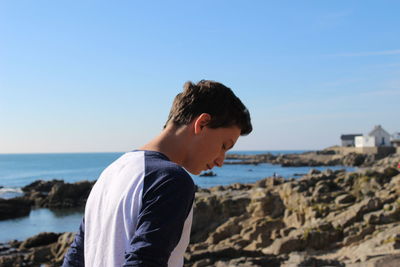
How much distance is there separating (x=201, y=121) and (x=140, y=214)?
47 cm

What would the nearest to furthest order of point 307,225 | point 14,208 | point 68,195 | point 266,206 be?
1. point 307,225
2. point 266,206
3. point 14,208
4. point 68,195

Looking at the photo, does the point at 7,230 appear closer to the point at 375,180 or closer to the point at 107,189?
the point at 375,180

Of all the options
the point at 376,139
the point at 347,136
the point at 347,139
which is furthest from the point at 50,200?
the point at 347,139

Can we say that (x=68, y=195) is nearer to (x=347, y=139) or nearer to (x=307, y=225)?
(x=307, y=225)

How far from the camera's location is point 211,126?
1.75 m

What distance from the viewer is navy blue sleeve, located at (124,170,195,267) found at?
137cm

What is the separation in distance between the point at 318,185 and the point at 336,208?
4.52m

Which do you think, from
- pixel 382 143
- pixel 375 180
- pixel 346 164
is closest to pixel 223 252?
pixel 375 180

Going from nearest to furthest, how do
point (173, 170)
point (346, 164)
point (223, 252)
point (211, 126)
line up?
point (173, 170) → point (211, 126) → point (223, 252) → point (346, 164)

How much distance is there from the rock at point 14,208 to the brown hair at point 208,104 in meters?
36.8

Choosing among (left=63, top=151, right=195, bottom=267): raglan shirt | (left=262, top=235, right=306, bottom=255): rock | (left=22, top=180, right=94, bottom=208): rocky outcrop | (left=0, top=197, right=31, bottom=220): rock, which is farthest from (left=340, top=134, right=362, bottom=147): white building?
(left=63, top=151, right=195, bottom=267): raglan shirt

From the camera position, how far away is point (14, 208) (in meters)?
37.3

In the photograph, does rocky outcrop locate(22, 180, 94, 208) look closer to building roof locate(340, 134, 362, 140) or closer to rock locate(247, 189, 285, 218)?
rock locate(247, 189, 285, 218)

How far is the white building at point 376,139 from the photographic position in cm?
8407
